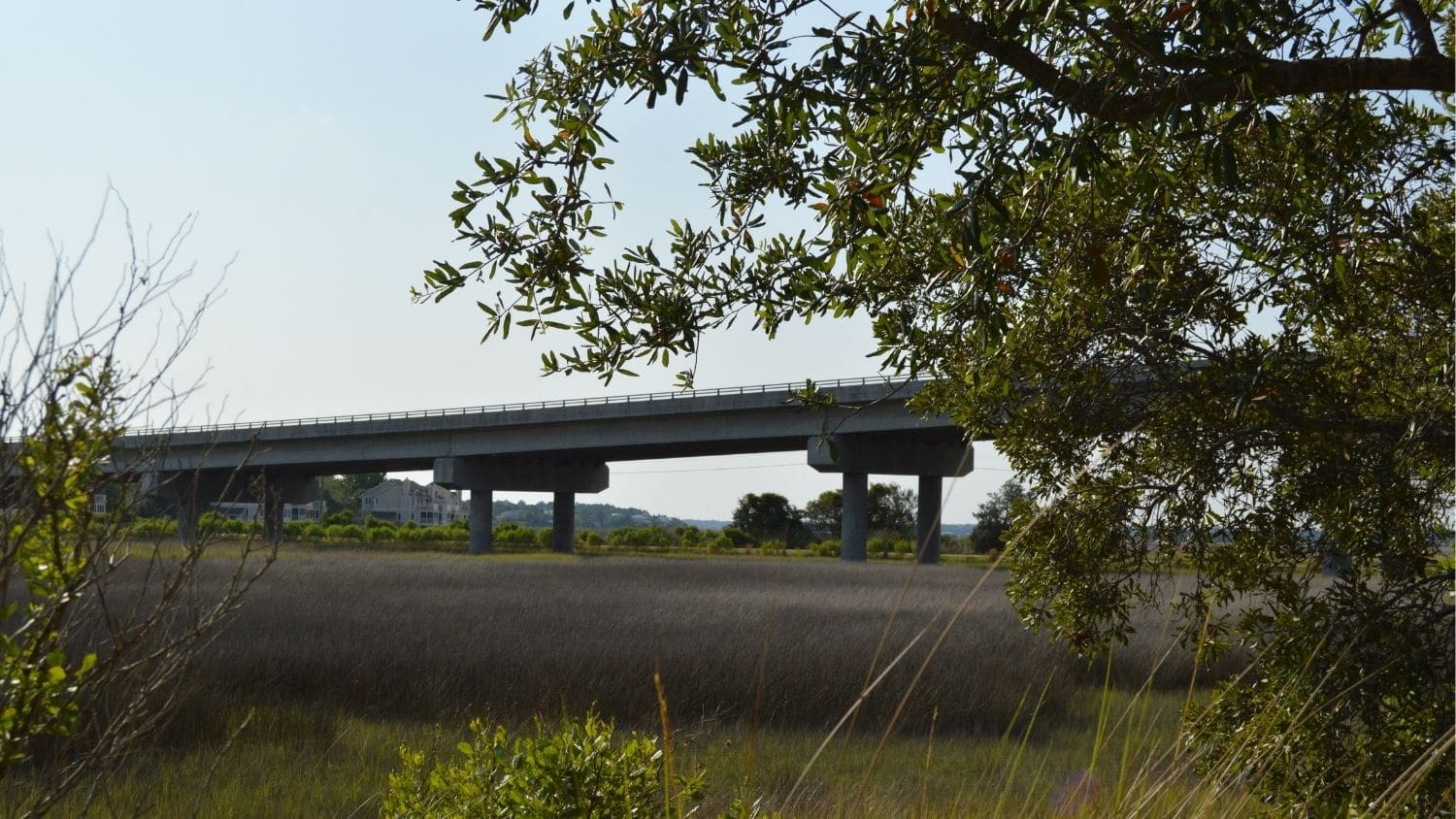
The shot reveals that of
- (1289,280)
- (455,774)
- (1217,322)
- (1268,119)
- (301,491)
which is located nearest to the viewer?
(1268,119)

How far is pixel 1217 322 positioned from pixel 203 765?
6427 millimetres

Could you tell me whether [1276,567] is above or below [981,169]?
below

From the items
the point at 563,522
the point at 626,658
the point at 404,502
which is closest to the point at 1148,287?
the point at 626,658

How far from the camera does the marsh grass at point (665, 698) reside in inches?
270

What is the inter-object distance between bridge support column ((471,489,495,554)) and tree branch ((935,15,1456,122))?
48498 mm

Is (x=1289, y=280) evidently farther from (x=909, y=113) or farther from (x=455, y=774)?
(x=455, y=774)

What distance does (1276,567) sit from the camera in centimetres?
550

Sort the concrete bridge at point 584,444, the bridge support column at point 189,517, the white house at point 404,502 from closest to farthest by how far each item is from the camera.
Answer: the bridge support column at point 189,517 < the concrete bridge at point 584,444 < the white house at point 404,502

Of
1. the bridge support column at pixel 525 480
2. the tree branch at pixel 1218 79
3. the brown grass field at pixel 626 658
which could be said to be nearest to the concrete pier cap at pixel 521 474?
the bridge support column at pixel 525 480

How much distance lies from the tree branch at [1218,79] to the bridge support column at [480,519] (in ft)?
159

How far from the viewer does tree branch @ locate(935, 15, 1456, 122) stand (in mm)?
3537

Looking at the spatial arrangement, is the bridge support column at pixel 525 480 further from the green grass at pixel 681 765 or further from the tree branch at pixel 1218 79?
the tree branch at pixel 1218 79

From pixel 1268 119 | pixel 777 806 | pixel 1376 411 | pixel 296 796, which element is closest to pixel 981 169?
pixel 1268 119

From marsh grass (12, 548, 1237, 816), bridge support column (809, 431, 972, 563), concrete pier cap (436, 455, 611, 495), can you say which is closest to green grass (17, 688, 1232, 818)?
marsh grass (12, 548, 1237, 816)
